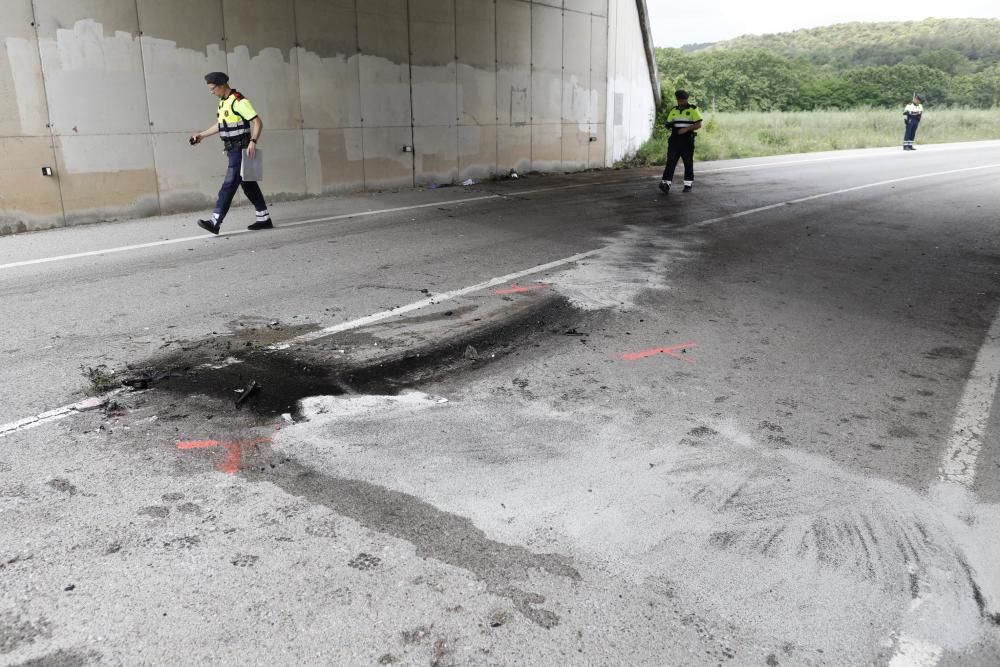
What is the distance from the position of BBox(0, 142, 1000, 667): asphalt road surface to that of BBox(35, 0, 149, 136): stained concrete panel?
3788 mm

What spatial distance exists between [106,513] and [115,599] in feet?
2.16

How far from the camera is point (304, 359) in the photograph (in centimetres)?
540

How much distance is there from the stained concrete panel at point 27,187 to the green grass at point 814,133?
16376mm

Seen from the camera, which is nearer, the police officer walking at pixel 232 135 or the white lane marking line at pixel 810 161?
the police officer walking at pixel 232 135

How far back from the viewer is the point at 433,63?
655 inches

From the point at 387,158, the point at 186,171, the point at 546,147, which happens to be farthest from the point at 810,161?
the point at 186,171

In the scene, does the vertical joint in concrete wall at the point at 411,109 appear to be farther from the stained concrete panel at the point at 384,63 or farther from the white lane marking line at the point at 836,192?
the white lane marking line at the point at 836,192

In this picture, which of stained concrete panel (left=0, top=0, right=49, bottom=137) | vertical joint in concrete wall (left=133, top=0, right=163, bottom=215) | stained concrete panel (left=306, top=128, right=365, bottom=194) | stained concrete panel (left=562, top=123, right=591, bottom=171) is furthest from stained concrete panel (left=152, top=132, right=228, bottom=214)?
stained concrete panel (left=562, top=123, right=591, bottom=171)

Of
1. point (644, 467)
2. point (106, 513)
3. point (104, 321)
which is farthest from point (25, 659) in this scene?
point (104, 321)

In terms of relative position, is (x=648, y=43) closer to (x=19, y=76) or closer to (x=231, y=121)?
(x=231, y=121)

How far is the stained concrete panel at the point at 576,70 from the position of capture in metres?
20.5

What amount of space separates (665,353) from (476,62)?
44.8ft

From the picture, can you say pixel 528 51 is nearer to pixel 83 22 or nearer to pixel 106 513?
pixel 83 22

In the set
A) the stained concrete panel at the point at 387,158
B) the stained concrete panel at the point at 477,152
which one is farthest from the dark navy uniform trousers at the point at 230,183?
the stained concrete panel at the point at 477,152
